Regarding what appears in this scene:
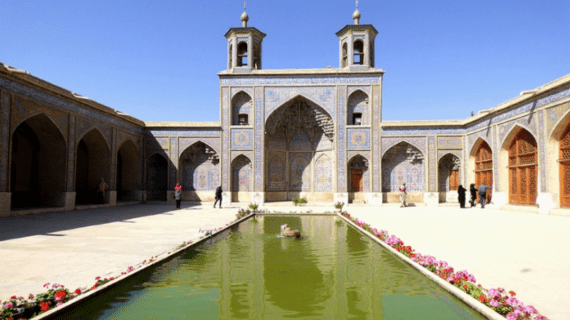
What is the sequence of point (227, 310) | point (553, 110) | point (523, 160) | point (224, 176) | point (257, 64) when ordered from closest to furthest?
point (227, 310) < point (553, 110) < point (523, 160) < point (224, 176) < point (257, 64)

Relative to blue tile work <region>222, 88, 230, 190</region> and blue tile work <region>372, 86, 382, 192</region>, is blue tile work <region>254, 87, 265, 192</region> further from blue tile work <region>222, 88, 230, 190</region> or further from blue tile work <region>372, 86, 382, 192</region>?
blue tile work <region>372, 86, 382, 192</region>

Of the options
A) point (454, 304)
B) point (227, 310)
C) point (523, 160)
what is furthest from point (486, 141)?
point (227, 310)

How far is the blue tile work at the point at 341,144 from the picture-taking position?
59.7ft

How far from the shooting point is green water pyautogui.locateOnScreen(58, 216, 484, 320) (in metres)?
Answer: 3.19

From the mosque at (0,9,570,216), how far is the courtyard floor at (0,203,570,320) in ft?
21.7

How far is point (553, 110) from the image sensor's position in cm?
1156

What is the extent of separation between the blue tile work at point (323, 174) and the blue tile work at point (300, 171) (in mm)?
506

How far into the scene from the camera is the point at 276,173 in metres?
20.1

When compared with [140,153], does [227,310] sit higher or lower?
lower

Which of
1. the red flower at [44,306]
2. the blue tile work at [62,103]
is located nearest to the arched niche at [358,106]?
the blue tile work at [62,103]

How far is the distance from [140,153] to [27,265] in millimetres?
14892

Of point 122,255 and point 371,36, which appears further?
point 371,36

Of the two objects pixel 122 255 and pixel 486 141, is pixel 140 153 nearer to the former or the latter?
pixel 122 255

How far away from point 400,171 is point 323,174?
402 centimetres
